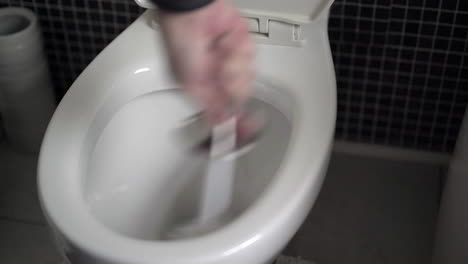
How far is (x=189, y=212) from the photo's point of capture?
122 cm

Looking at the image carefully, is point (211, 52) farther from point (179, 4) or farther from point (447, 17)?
point (447, 17)

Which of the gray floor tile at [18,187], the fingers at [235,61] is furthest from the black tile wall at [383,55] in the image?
the fingers at [235,61]

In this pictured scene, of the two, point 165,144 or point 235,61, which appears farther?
point 165,144

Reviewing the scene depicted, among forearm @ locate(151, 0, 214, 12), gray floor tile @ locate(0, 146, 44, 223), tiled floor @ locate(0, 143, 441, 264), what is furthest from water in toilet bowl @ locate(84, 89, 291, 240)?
forearm @ locate(151, 0, 214, 12)

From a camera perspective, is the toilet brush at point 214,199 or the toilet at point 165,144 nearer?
the toilet at point 165,144

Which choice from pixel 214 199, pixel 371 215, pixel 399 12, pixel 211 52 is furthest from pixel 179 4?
pixel 371 215

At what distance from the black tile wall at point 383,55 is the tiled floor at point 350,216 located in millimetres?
→ 67

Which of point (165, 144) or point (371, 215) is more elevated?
point (165, 144)

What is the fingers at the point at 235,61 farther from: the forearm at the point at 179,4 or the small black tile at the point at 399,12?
the small black tile at the point at 399,12

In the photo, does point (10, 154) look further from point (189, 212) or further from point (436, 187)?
point (436, 187)

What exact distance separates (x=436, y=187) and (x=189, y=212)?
1.83 feet

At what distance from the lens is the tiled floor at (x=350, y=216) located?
1399mm

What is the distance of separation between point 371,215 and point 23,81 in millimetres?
720

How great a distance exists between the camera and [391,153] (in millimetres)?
1577
